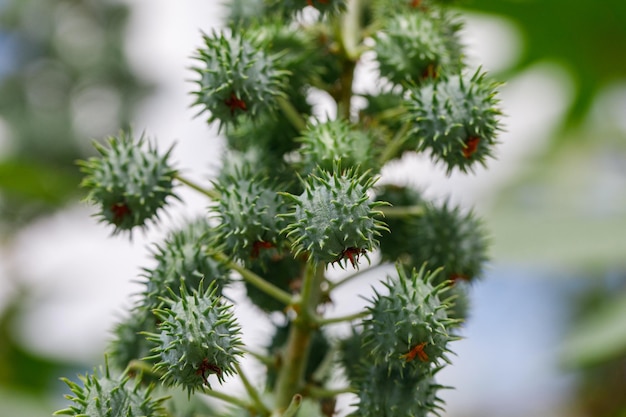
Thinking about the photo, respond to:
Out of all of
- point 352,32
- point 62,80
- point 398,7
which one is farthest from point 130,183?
point 62,80

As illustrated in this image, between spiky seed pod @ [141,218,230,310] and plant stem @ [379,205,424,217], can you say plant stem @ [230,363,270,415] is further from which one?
plant stem @ [379,205,424,217]

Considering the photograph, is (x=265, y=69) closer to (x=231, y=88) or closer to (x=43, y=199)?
(x=231, y=88)

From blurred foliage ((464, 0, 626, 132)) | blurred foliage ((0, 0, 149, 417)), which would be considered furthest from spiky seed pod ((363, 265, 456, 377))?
blurred foliage ((0, 0, 149, 417))

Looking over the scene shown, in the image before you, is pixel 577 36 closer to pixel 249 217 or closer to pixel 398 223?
pixel 398 223

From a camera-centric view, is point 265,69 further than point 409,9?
No

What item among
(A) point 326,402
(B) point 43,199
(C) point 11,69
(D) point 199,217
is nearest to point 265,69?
(D) point 199,217

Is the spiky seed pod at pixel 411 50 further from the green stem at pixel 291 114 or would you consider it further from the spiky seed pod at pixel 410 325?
the spiky seed pod at pixel 410 325
